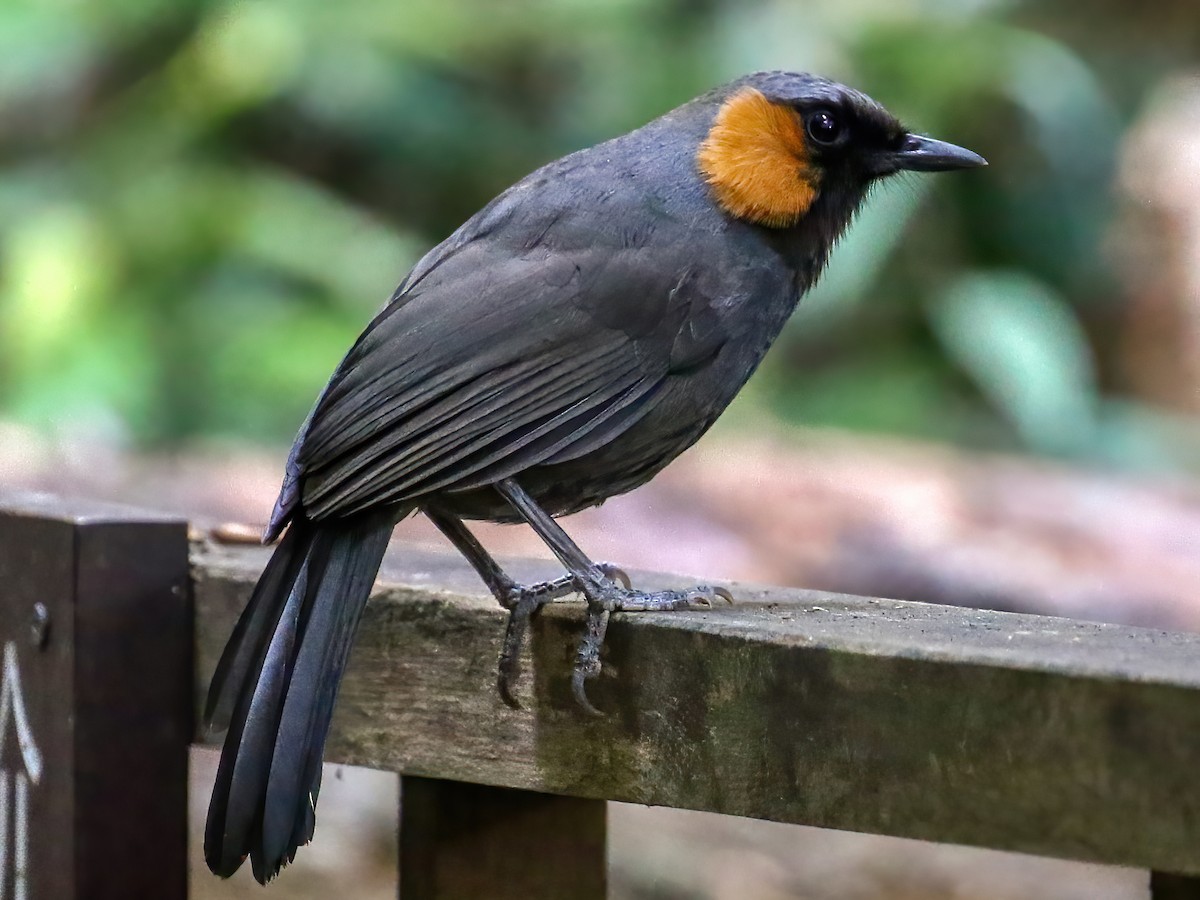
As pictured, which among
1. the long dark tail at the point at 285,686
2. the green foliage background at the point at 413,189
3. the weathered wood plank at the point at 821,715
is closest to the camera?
the weathered wood plank at the point at 821,715

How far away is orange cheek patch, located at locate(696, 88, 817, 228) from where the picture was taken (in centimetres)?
248

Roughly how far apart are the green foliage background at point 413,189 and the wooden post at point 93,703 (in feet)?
11.2

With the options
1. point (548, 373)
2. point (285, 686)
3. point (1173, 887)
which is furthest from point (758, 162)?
point (1173, 887)

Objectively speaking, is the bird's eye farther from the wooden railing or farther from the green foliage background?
the green foliage background

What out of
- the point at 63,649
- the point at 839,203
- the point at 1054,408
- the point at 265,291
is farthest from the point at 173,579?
the point at 1054,408

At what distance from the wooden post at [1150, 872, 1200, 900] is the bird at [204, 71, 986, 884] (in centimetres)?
65

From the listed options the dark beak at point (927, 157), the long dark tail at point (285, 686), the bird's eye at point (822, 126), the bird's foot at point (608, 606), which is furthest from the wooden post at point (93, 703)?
the dark beak at point (927, 157)

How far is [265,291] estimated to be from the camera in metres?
6.40

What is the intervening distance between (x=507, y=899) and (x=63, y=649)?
0.66 meters

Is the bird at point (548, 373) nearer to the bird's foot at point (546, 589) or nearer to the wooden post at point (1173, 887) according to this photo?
the bird's foot at point (546, 589)

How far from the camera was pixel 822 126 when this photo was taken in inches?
100

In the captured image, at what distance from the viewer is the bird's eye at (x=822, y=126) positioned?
2.54 m

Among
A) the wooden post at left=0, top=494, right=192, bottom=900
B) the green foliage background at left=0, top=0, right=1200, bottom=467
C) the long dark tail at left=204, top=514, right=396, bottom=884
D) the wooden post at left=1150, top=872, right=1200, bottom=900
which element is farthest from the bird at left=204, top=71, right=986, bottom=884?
the green foliage background at left=0, top=0, right=1200, bottom=467

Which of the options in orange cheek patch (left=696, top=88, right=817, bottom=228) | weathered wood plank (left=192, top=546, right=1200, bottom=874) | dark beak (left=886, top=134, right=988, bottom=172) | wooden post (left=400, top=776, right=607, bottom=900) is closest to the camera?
weathered wood plank (left=192, top=546, right=1200, bottom=874)
